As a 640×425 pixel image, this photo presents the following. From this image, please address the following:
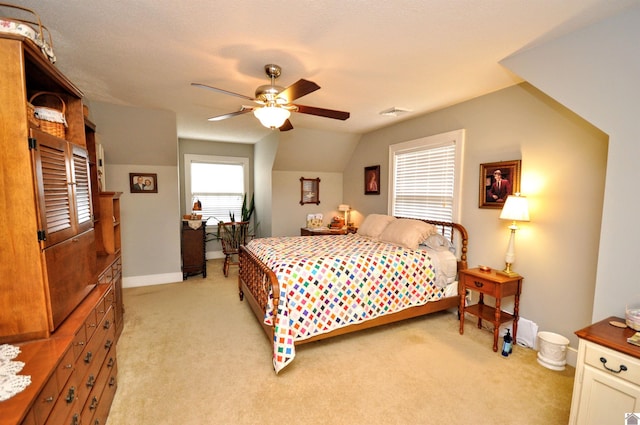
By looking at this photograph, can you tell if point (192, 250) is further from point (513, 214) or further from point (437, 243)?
point (513, 214)

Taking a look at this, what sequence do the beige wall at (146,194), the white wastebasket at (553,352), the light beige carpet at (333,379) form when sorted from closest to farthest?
1. the light beige carpet at (333,379)
2. the white wastebasket at (553,352)
3. the beige wall at (146,194)

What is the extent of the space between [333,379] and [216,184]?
483cm

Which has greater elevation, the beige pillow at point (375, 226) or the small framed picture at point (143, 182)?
the small framed picture at point (143, 182)

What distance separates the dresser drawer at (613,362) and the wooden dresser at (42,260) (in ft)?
8.09

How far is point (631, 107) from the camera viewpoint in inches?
69.0

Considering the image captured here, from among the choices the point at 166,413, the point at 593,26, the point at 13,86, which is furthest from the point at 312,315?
the point at 593,26

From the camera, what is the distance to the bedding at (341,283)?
2404 mm

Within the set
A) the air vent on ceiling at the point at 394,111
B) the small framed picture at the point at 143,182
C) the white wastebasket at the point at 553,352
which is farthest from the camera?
the small framed picture at the point at 143,182

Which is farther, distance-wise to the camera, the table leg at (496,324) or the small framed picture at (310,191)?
the small framed picture at (310,191)

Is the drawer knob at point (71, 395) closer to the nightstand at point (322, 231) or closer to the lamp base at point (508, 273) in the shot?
the lamp base at point (508, 273)

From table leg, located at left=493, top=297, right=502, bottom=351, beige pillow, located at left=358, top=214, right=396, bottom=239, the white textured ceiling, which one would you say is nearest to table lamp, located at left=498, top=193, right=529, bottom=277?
table leg, located at left=493, top=297, right=502, bottom=351

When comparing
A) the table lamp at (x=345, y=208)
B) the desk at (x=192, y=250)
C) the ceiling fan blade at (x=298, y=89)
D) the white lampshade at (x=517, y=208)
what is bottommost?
the desk at (x=192, y=250)

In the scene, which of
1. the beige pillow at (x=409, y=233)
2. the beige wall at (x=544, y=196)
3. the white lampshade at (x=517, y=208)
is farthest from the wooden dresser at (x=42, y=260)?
the beige wall at (x=544, y=196)

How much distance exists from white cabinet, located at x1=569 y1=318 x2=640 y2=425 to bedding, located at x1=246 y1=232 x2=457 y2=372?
4.98 feet
